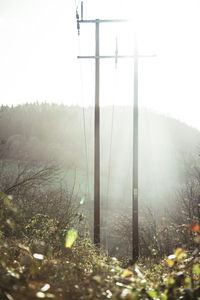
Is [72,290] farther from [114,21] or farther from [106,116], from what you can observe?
[106,116]

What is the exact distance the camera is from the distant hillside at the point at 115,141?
1489 inches

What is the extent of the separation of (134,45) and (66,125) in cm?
3872

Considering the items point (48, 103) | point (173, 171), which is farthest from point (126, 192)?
point (48, 103)

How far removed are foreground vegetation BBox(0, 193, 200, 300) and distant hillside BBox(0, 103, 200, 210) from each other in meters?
25.6

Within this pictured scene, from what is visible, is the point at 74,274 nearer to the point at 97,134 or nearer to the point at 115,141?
the point at 97,134

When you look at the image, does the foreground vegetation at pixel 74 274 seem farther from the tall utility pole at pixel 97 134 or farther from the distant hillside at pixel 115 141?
the distant hillside at pixel 115 141

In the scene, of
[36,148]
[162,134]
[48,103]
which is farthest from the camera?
[162,134]

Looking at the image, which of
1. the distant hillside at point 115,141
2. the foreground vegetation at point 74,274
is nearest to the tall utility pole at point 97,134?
the foreground vegetation at point 74,274

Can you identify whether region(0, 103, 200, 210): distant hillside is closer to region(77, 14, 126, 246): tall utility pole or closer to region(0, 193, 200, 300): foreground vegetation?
region(77, 14, 126, 246): tall utility pole

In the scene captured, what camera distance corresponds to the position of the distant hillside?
124 ft

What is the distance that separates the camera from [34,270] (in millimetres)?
3402

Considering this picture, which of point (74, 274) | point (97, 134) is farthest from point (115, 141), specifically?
point (74, 274)

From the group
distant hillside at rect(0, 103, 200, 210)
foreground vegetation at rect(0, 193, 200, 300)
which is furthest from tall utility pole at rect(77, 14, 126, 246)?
distant hillside at rect(0, 103, 200, 210)

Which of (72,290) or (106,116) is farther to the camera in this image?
(106,116)
